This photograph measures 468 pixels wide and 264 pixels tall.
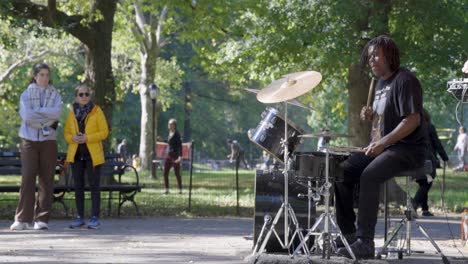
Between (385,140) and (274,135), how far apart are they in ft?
4.26

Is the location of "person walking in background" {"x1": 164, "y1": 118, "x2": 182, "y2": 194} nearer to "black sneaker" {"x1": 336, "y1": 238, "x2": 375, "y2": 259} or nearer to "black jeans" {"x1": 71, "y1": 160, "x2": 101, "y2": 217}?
"black jeans" {"x1": 71, "y1": 160, "x2": 101, "y2": 217}

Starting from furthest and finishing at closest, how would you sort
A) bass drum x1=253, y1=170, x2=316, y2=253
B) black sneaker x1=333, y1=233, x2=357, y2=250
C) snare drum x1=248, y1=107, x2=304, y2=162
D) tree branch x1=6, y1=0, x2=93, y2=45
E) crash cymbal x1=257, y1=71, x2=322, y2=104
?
1. tree branch x1=6, y1=0, x2=93, y2=45
2. bass drum x1=253, y1=170, x2=316, y2=253
3. snare drum x1=248, y1=107, x2=304, y2=162
4. black sneaker x1=333, y1=233, x2=357, y2=250
5. crash cymbal x1=257, y1=71, x2=322, y2=104

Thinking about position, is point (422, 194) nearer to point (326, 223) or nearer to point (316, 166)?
point (316, 166)

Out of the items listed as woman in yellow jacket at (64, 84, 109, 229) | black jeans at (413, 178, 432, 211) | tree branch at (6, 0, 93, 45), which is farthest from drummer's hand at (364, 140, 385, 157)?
tree branch at (6, 0, 93, 45)

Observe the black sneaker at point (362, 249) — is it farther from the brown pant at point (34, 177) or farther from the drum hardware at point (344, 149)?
the brown pant at point (34, 177)

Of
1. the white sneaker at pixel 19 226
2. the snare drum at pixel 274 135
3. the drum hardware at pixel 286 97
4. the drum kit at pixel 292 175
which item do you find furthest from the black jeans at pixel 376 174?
the white sneaker at pixel 19 226

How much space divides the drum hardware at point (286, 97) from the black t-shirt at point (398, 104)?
2.12ft

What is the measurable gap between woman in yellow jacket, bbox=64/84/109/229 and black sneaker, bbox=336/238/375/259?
5.51m

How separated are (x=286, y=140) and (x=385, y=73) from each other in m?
1.18

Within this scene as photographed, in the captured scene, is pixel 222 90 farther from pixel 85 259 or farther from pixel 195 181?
pixel 85 259

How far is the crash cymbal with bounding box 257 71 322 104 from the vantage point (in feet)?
33.1

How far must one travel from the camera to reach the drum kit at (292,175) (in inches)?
399

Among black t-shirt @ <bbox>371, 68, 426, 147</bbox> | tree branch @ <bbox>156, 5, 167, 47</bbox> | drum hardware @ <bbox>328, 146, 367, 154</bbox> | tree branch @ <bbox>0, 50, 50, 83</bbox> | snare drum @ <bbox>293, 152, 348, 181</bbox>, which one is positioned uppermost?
tree branch @ <bbox>156, 5, 167, 47</bbox>

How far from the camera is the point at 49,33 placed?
20172 mm
